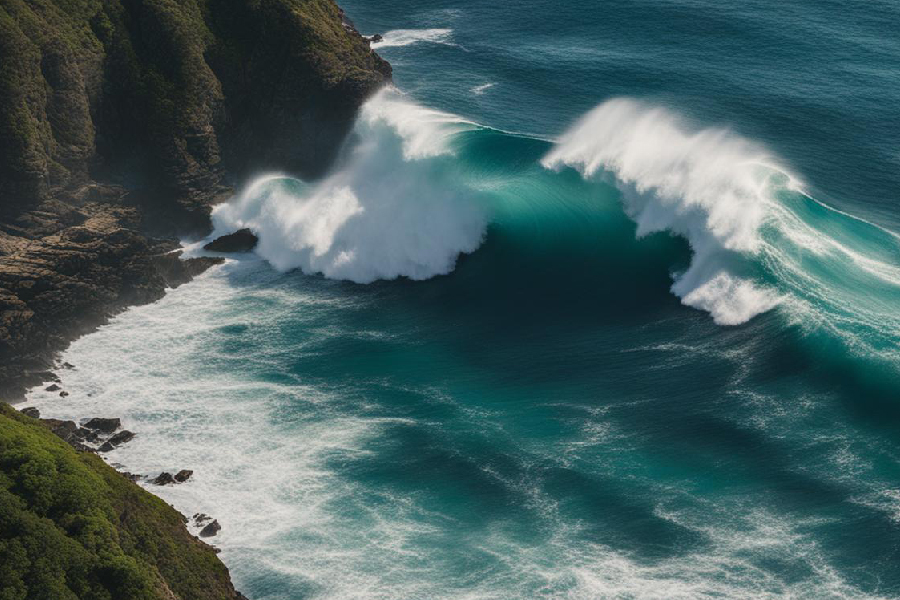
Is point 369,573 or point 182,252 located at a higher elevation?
point 182,252

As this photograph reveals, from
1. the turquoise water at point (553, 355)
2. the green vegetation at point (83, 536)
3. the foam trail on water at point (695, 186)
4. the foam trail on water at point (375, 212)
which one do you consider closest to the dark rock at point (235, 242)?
the foam trail on water at point (375, 212)

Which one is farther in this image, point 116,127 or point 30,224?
point 116,127

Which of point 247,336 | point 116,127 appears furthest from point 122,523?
point 116,127

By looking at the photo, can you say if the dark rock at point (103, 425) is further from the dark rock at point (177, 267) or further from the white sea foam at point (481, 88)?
the white sea foam at point (481, 88)

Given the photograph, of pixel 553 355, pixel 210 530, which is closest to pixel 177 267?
pixel 210 530

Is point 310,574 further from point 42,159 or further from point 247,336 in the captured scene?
point 42,159

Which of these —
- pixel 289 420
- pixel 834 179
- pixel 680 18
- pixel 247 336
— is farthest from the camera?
pixel 680 18
